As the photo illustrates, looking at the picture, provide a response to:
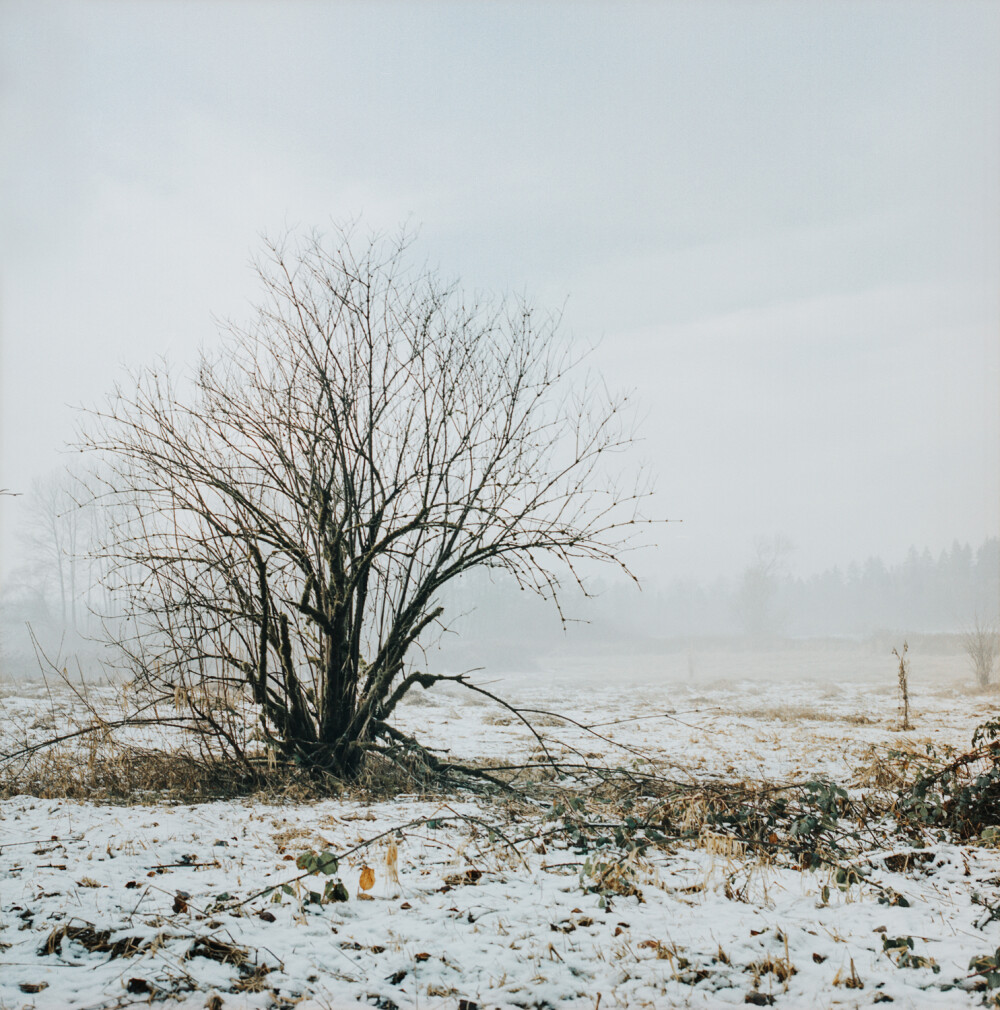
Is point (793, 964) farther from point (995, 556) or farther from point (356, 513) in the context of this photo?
point (995, 556)

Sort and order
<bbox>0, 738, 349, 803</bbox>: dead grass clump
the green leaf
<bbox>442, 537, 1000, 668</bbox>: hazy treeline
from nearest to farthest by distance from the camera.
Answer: the green leaf < <bbox>0, 738, 349, 803</bbox>: dead grass clump < <bbox>442, 537, 1000, 668</bbox>: hazy treeline

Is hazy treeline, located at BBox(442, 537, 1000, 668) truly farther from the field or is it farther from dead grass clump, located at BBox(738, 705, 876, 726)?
the field

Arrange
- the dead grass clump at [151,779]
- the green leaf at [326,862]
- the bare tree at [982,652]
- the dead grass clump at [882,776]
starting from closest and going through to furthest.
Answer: the green leaf at [326,862]
the dead grass clump at [151,779]
the dead grass clump at [882,776]
the bare tree at [982,652]

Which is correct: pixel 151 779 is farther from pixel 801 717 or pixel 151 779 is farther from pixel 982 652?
pixel 982 652

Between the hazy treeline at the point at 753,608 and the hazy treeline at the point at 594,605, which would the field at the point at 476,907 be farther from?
the hazy treeline at the point at 753,608

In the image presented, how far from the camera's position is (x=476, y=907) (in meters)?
3.30

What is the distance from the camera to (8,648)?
3091 cm

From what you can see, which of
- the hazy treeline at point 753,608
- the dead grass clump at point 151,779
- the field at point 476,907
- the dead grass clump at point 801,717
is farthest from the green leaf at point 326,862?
the hazy treeline at point 753,608

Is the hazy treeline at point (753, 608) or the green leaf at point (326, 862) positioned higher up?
the green leaf at point (326, 862)

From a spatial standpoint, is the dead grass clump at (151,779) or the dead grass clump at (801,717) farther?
the dead grass clump at (801,717)

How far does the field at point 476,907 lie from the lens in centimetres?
261

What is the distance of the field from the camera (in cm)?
261

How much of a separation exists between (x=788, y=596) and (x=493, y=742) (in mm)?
73056

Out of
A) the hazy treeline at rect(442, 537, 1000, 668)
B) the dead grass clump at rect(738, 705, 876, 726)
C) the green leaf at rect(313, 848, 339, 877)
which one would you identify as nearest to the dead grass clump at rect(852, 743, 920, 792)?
the green leaf at rect(313, 848, 339, 877)
